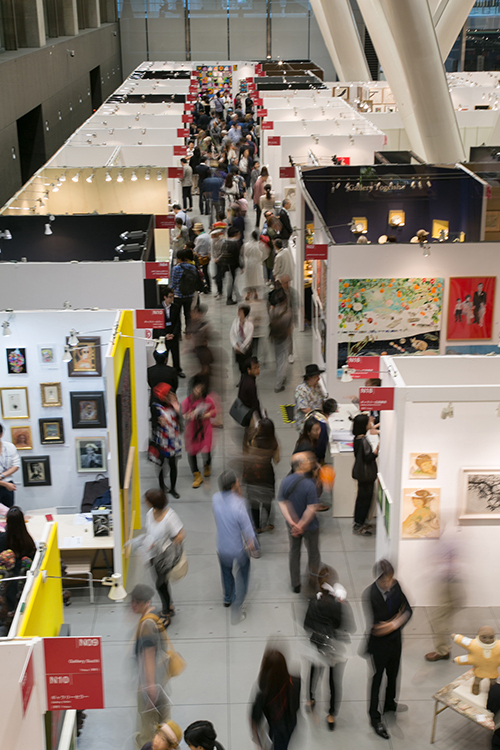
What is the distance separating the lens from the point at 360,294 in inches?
389

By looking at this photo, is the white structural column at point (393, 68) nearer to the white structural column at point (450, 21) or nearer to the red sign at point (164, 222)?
the white structural column at point (450, 21)

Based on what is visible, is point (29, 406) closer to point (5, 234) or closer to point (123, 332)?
point (123, 332)

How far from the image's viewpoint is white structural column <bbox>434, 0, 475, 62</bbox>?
21.9m

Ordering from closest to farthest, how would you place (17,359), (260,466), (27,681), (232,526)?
(27,681) < (232,526) < (260,466) < (17,359)

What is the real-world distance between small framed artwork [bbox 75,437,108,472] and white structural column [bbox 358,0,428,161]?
10377mm

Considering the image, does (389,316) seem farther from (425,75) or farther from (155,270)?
(425,75)

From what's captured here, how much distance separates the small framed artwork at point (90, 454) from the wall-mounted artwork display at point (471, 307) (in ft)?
15.0

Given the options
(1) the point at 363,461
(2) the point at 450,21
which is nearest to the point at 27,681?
(1) the point at 363,461

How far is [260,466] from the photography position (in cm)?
728

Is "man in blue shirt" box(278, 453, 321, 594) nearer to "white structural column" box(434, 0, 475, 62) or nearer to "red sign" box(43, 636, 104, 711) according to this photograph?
"red sign" box(43, 636, 104, 711)

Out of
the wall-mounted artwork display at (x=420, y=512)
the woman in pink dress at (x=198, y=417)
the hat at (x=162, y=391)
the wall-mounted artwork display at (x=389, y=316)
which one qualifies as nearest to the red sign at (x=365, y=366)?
the wall-mounted artwork display at (x=420, y=512)

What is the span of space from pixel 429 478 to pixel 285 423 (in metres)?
3.83

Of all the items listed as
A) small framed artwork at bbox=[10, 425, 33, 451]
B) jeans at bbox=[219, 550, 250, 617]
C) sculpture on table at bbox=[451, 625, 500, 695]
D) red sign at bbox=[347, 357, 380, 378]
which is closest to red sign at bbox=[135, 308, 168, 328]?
small framed artwork at bbox=[10, 425, 33, 451]

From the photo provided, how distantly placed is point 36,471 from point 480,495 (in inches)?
161
